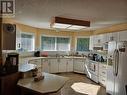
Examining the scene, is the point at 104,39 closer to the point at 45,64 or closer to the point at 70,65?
the point at 70,65

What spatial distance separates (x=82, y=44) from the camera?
8.35 metres

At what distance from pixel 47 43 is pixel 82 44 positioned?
2.04 metres

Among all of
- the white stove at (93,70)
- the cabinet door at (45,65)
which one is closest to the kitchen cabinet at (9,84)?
the white stove at (93,70)

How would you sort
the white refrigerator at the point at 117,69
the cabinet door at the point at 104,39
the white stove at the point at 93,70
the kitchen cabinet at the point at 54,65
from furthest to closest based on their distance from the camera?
1. the kitchen cabinet at the point at 54,65
2. the white stove at the point at 93,70
3. the cabinet door at the point at 104,39
4. the white refrigerator at the point at 117,69

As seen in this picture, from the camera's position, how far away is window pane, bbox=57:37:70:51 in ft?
27.4

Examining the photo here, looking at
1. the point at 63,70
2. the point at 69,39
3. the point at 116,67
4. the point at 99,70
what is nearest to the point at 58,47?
the point at 69,39

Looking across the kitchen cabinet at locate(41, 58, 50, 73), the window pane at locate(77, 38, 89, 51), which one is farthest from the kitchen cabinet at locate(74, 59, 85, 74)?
the kitchen cabinet at locate(41, 58, 50, 73)

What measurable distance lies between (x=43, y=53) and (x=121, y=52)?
4589mm

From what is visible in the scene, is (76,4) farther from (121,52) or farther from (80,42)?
(80,42)

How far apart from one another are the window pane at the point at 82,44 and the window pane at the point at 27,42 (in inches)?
109

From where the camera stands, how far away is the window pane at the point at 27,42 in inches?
258

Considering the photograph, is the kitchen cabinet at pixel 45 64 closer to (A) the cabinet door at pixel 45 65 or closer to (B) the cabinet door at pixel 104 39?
(A) the cabinet door at pixel 45 65

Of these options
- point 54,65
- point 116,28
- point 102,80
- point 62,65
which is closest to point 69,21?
point 116,28

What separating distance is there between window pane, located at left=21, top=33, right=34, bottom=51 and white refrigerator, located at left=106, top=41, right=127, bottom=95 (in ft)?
12.8
